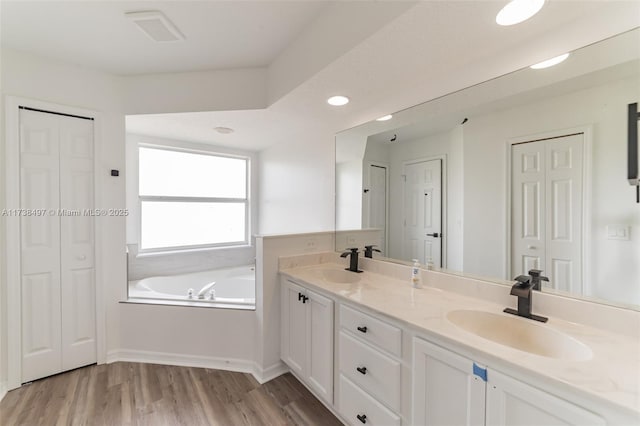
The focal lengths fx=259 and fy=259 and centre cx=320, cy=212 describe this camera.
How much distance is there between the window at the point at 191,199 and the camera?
121 inches

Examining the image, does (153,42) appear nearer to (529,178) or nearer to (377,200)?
(377,200)

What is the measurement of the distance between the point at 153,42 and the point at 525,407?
270cm

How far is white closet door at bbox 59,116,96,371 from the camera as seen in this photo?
204 centimetres

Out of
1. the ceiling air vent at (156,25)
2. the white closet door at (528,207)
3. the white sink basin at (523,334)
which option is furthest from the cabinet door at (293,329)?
the ceiling air vent at (156,25)

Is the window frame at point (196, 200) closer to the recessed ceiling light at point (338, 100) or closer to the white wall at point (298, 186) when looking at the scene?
the white wall at point (298, 186)

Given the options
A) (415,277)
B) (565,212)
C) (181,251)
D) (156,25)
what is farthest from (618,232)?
(181,251)

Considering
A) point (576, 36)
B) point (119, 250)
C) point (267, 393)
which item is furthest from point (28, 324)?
point (576, 36)

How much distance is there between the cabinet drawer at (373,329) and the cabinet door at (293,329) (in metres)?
0.43

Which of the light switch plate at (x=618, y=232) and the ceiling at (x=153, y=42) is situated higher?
the ceiling at (x=153, y=42)

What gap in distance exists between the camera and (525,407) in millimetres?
828

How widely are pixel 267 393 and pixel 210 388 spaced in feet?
1.42

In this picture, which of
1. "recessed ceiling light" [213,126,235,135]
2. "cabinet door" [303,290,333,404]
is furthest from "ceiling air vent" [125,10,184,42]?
"cabinet door" [303,290,333,404]

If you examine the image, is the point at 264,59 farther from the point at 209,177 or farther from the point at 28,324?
the point at 28,324

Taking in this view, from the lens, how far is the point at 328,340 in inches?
63.0
